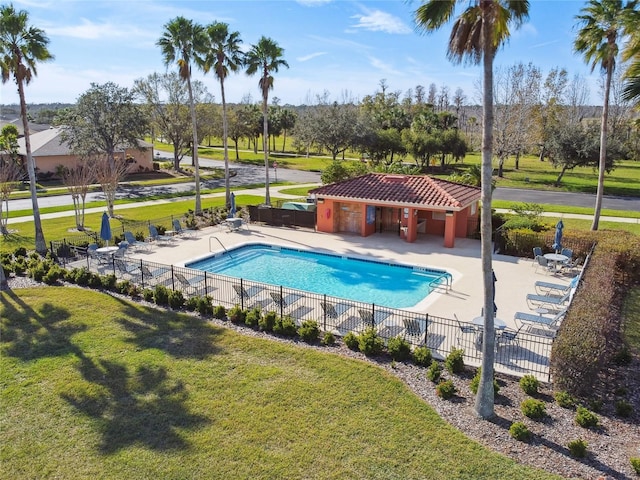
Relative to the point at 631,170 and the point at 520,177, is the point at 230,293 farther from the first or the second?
the point at 631,170

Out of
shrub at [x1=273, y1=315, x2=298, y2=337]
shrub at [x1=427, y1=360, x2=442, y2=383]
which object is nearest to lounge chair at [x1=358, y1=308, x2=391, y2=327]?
shrub at [x1=273, y1=315, x2=298, y2=337]

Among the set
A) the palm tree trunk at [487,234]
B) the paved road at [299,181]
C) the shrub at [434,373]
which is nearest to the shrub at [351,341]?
the shrub at [434,373]

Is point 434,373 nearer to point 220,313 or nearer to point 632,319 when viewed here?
point 220,313

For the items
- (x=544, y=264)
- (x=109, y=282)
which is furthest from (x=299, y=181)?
(x=109, y=282)

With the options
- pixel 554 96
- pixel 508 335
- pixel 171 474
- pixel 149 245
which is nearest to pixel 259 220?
pixel 149 245

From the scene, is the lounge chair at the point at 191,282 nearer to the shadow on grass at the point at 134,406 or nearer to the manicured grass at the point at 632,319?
the shadow on grass at the point at 134,406

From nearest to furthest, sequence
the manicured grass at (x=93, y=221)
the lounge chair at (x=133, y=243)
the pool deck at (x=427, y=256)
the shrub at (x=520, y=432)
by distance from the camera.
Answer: the shrub at (x=520, y=432) < the pool deck at (x=427, y=256) < the lounge chair at (x=133, y=243) < the manicured grass at (x=93, y=221)
